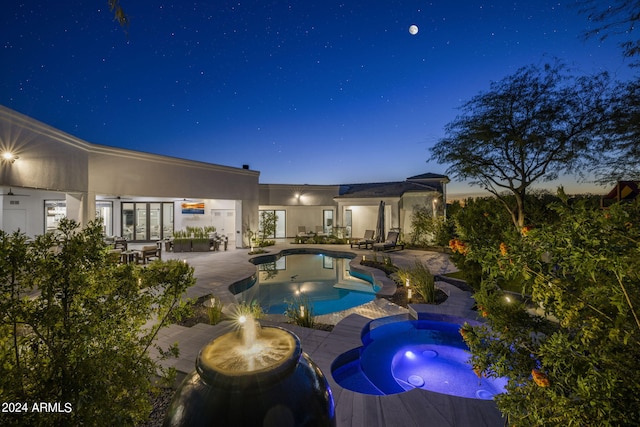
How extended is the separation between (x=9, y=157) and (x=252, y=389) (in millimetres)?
9796

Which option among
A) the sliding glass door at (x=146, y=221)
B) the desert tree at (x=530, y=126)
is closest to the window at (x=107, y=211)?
the sliding glass door at (x=146, y=221)

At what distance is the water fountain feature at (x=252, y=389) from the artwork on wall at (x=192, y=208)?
19305mm

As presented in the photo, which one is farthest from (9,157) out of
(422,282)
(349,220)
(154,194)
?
(349,220)

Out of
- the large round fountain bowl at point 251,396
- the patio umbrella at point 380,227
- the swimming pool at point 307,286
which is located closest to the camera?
the large round fountain bowl at point 251,396

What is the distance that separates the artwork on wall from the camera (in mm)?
18938

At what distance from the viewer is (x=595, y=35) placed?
708cm

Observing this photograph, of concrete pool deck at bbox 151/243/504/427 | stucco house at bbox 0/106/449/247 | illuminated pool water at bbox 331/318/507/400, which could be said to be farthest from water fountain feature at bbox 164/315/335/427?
stucco house at bbox 0/106/449/247

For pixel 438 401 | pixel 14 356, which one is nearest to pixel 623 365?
pixel 438 401

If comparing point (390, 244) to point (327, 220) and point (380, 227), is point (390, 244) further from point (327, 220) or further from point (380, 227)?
point (327, 220)

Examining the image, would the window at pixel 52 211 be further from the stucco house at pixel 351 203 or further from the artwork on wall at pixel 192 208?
the stucco house at pixel 351 203

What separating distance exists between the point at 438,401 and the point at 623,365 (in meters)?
2.39

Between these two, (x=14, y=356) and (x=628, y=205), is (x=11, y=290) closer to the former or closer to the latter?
(x=14, y=356)

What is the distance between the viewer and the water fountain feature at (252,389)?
119 centimetres

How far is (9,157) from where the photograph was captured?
6.80 metres
